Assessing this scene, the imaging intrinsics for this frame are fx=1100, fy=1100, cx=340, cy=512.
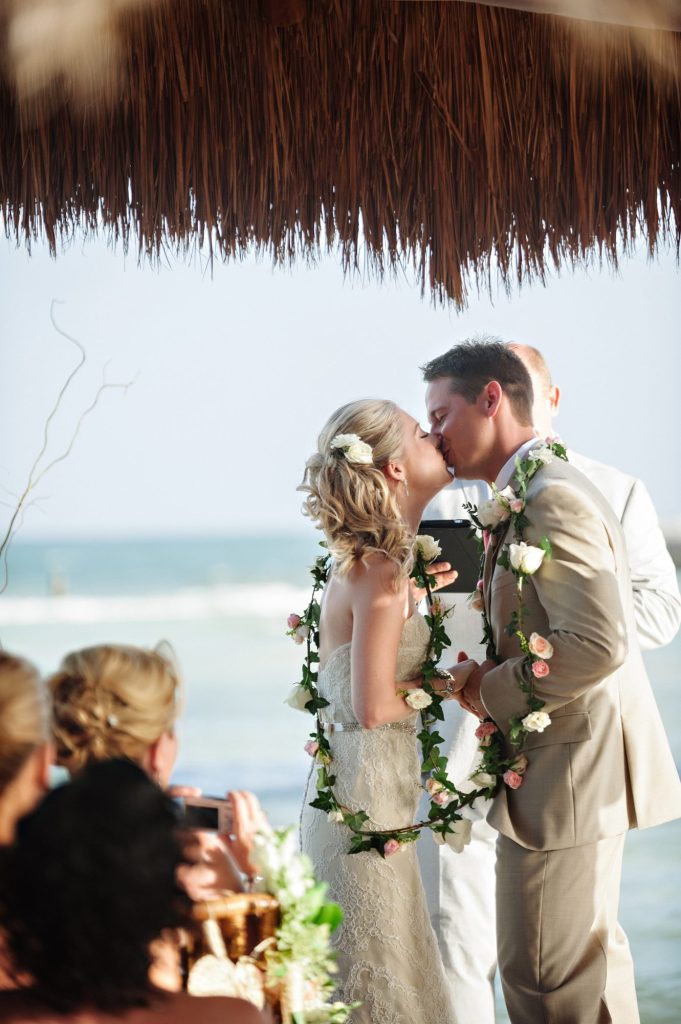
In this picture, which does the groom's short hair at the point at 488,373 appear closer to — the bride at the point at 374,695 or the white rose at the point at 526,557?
the bride at the point at 374,695

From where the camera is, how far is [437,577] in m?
3.04

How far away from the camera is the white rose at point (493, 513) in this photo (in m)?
2.73

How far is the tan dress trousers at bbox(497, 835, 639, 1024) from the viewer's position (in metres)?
2.58

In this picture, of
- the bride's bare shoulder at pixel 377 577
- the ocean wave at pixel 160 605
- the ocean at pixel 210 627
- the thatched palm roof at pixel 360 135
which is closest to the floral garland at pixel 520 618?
the bride's bare shoulder at pixel 377 577

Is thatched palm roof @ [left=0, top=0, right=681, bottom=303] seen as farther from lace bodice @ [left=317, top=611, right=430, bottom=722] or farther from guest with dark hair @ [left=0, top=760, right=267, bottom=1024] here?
guest with dark hair @ [left=0, top=760, right=267, bottom=1024]

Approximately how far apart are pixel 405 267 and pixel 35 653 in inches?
505

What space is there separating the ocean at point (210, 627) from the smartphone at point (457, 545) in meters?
6.75

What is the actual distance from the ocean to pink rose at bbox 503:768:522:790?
285 inches

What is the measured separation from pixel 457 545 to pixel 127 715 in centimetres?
174

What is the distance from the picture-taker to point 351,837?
2.67 m

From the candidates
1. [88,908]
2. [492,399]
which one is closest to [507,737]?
[492,399]

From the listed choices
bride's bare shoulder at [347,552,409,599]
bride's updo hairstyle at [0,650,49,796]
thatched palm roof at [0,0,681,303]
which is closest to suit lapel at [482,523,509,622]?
bride's bare shoulder at [347,552,409,599]

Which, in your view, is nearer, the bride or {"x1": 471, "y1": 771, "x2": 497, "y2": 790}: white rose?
the bride

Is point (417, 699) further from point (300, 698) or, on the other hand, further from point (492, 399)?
point (492, 399)
